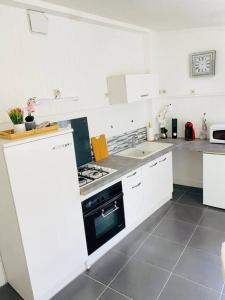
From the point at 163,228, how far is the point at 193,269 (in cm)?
71

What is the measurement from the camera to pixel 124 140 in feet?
11.3

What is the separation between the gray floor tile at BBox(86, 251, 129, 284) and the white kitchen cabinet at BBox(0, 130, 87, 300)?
0.76 ft

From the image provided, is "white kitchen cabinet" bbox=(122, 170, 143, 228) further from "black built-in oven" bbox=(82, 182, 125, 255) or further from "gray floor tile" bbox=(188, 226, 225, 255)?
"gray floor tile" bbox=(188, 226, 225, 255)

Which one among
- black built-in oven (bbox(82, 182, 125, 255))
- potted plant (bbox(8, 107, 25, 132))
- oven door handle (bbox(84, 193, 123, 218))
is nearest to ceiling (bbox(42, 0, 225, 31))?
potted plant (bbox(8, 107, 25, 132))

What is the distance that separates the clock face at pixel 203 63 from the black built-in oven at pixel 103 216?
6.85 feet

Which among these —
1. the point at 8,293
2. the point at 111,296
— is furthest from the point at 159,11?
the point at 8,293

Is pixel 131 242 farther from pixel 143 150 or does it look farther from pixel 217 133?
pixel 217 133

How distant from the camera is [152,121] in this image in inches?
153

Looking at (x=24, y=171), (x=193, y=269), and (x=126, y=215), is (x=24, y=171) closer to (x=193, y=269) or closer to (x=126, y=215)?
(x=126, y=215)

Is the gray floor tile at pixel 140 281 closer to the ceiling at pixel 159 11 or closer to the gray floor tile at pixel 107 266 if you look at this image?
the gray floor tile at pixel 107 266

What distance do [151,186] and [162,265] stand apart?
99cm

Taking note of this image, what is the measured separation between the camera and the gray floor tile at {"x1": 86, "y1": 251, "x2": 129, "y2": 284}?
7.42 ft

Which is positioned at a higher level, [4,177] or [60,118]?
[60,118]

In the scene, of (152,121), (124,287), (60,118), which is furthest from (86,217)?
(152,121)
